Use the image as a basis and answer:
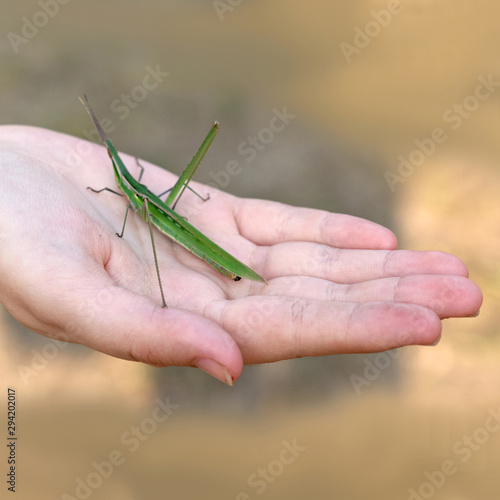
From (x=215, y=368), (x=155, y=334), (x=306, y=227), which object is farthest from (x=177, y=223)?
(x=215, y=368)

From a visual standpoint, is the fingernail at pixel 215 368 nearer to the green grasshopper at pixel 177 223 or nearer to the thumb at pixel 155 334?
the thumb at pixel 155 334

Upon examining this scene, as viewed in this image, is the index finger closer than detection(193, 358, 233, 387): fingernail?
No

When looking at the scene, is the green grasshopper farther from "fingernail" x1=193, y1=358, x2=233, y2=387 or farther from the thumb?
"fingernail" x1=193, y1=358, x2=233, y2=387

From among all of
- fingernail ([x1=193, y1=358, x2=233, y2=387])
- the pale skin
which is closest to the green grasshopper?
the pale skin

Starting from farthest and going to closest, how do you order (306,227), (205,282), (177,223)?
(306,227)
(177,223)
(205,282)

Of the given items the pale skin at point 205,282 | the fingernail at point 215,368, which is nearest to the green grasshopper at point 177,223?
the pale skin at point 205,282

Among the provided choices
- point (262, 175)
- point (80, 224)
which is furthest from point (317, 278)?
point (262, 175)

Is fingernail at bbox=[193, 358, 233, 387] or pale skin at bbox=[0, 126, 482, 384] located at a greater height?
pale skin at bbox=[0, 126, 482, 384]

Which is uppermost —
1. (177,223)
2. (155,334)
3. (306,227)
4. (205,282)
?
(306,227)

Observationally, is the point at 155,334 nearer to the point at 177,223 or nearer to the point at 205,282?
the point at 205,282
